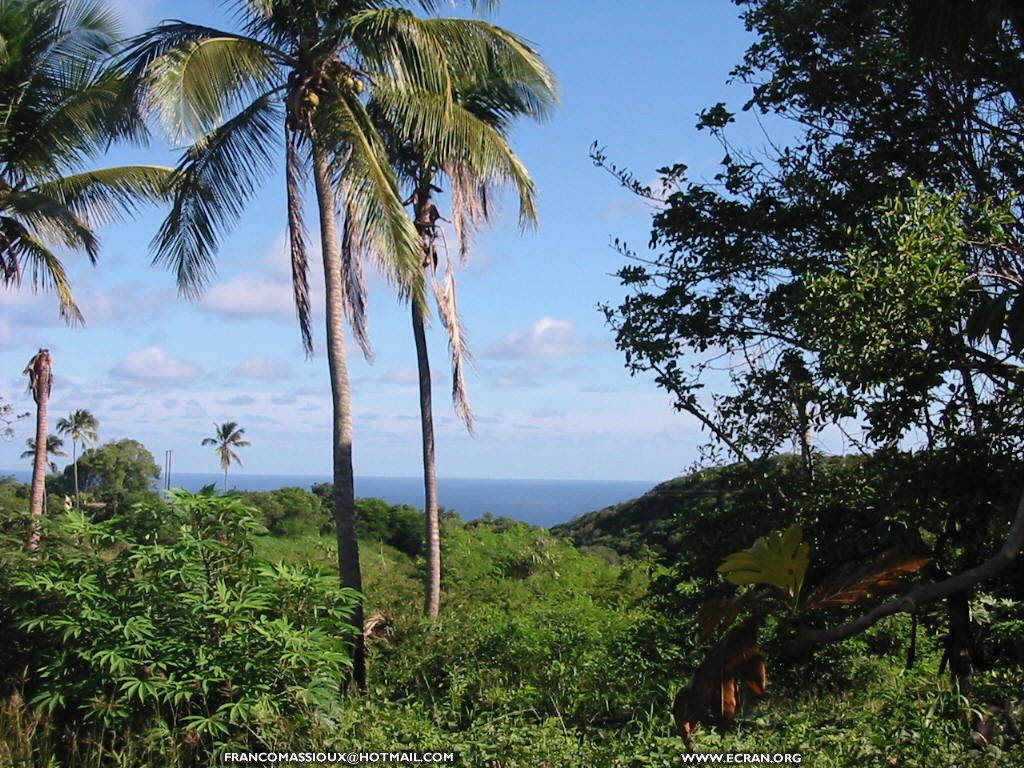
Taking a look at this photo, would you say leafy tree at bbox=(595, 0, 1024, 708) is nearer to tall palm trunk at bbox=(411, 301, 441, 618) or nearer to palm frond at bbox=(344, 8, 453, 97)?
palm frond at bbox=(344, 8, 453, 97)

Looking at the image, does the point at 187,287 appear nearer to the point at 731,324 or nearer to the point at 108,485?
the point at 731,324

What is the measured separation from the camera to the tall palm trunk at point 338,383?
10.0 metres

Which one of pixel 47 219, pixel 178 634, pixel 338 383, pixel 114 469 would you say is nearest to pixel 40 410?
pixel 47 219

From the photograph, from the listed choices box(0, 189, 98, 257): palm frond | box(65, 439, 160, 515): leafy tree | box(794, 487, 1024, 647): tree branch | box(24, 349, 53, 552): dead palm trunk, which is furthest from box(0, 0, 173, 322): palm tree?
box(65, 439, 160, 515): leafy tree

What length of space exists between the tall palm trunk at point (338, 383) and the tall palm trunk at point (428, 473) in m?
3.01

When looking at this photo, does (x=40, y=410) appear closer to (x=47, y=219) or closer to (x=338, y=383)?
(x=47, y=219)

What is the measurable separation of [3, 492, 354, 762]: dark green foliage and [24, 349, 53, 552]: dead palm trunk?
1234 cm

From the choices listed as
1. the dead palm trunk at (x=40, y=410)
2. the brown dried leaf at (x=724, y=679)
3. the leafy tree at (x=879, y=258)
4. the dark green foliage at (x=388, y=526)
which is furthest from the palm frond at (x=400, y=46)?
the dark green foliage at (x=388, y=526)

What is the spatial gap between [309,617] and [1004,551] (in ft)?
14.6

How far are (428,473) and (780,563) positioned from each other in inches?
434

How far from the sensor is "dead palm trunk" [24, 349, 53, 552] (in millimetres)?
18250

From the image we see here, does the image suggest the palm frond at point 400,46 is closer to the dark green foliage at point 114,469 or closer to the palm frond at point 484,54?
the palm frond at point 484,54

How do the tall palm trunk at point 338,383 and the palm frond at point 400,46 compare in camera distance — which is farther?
the tall palm trunk at point 338,383

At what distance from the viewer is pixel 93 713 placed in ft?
18.9
